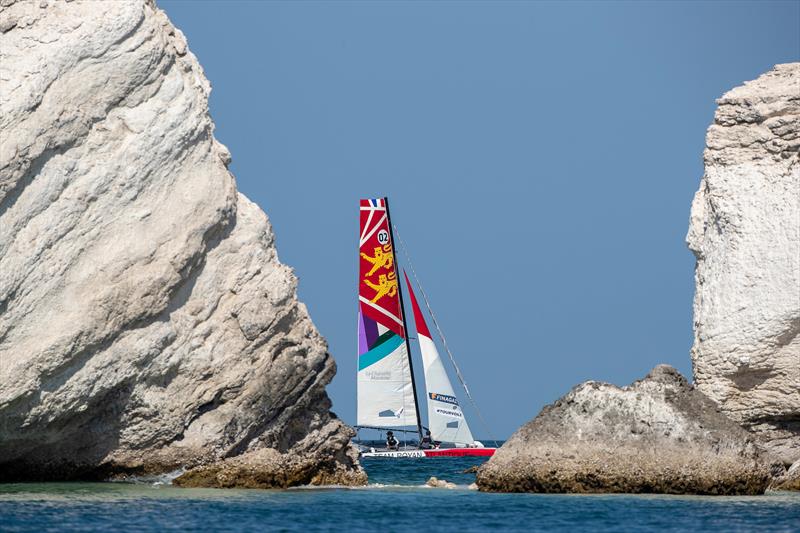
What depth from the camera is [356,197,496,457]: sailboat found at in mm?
44906

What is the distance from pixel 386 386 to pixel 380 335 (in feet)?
6.69

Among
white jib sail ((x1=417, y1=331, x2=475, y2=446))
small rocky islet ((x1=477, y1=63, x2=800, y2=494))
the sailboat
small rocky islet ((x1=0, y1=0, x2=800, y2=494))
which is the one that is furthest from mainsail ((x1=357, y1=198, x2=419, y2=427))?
small rocky islet ((x1=0, y1=0, x2=800, y2=494))

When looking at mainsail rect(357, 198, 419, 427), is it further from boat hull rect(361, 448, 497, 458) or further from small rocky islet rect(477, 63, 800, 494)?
small rocky islet rect(477, 63, 800, 494)

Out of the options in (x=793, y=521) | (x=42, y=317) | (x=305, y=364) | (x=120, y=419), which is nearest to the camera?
(x=793, y=521)

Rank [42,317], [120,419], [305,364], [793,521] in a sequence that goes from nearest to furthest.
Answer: [793,521], [42,317], [120,419], [305,364]

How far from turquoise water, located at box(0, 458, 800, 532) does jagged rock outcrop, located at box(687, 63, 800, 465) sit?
95.3 inches

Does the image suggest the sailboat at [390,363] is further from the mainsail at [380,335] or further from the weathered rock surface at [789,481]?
the weathered rock surface at [789,481]

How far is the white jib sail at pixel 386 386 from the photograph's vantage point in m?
46.0

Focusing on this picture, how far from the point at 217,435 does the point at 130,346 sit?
2.46m

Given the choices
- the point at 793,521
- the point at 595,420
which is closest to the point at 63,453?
the point at 595,420

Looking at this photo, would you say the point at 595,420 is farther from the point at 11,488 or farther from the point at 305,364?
the point at 11,488

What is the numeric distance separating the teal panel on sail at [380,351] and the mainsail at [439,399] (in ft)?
4.89

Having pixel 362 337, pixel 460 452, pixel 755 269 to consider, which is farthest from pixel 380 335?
pixel 755 269

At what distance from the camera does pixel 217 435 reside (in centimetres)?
2666
